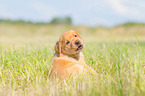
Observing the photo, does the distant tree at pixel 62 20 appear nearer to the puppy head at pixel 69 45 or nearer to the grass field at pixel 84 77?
the grass field at pixel 84 77

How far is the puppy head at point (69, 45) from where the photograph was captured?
3322 millimetres

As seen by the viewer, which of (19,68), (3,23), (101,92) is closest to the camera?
(101,92)

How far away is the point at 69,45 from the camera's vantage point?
333cm

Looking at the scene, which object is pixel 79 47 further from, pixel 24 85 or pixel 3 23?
pixel 3 23

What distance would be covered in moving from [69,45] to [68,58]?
25 centimetres

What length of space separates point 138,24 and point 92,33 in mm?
6231

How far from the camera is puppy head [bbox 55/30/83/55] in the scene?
332 centimetres

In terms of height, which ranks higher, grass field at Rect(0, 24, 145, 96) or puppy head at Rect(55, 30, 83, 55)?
puppy head at Rect(55, 30, 83, 55)

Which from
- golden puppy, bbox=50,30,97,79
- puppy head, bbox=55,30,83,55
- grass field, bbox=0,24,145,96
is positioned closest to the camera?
grass field, bbox=0,24,145,96

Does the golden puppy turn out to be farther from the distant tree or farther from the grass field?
the distant tree

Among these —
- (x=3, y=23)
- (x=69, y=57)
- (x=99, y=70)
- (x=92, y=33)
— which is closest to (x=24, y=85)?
(x=69, y=57)

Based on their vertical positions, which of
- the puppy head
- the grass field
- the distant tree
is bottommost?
the grass field

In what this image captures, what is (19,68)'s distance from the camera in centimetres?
371

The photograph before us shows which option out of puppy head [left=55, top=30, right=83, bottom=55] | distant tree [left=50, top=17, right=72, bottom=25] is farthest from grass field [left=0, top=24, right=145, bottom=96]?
distant tree [left=50, top=17, right=72, bottom=25]
